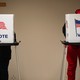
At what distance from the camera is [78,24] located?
272 centimetres

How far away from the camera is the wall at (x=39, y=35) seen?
3762 mm

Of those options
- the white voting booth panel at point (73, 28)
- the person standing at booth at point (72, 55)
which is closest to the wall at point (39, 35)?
the person standing at booth at point (72, 55)

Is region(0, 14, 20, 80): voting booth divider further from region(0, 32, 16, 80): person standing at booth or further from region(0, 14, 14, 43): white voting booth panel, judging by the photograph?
region(0, 32, 16, 80): person standing at booth

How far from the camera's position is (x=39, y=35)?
12.5 ft

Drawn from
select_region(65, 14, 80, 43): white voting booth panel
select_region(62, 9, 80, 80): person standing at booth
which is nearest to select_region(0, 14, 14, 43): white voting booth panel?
select_region(65, 14, 80, 43): white voting booth panel

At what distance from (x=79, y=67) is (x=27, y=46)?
98 centimetres

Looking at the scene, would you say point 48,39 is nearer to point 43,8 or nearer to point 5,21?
point 43,8

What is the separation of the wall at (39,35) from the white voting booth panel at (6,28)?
1113 mm

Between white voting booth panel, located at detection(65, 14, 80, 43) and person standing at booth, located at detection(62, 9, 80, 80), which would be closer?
white voting booth panel, located at detection(65, 14, 80, 43)

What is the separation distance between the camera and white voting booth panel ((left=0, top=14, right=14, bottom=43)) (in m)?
2.67

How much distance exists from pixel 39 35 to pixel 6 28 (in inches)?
47.7

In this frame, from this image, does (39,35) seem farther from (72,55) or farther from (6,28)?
(6,28)

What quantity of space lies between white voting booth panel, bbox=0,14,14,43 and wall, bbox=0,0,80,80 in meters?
1.11

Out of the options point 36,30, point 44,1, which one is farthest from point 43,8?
point 36,30
